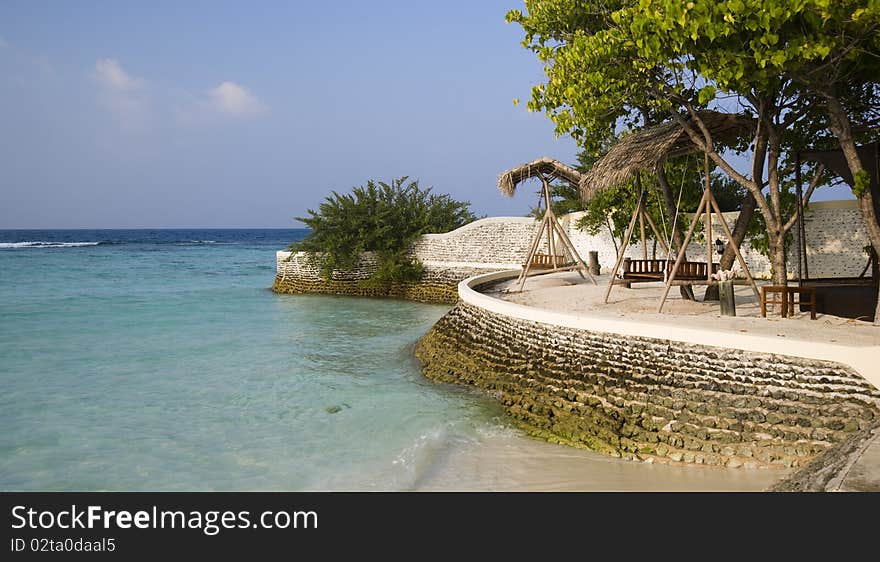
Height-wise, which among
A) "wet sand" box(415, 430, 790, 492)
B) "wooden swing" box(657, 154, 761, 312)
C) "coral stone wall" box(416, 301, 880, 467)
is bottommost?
"wet sand" box(415, 430, 790, 492)

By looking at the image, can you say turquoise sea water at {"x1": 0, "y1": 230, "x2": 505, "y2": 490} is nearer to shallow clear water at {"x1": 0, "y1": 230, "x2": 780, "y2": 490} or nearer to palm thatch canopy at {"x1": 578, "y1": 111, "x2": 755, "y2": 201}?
shallow clear water at {"x1": 0, "y1": 230, "x2": 780, "y2": 490}

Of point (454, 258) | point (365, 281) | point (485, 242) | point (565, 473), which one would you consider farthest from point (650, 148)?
point (365, 281)

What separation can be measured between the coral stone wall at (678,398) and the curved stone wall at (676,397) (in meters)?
0.01

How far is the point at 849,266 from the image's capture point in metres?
14.6

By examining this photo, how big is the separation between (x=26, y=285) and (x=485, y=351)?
1002 inches

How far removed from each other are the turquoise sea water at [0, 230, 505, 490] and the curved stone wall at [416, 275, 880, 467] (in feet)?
2.59

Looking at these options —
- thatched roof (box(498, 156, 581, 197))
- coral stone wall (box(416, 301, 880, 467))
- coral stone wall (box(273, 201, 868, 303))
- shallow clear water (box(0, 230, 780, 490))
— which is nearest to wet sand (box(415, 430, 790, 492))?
shallow clear water (box(0, 230, 780, 490))

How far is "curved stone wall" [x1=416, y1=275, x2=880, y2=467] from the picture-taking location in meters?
6.42

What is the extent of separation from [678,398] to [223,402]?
20.8 ft

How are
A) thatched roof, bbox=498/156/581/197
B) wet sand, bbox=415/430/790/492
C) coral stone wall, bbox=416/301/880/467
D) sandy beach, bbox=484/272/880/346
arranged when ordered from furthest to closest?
1. thatched roof, bbox=498/156/581/197
2. sandy beach, bbox=484/272/880/346
3. coral stone wall, bbox=416/301/880/467
4. wet sand, bbox=415/430/790/492

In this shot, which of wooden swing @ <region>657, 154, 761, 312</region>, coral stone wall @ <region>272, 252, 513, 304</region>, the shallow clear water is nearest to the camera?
the shallow clear water

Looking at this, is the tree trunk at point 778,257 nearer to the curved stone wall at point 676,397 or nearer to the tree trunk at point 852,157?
the tree trunk at point 852,157
